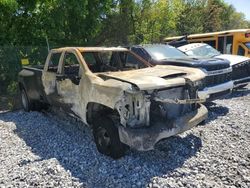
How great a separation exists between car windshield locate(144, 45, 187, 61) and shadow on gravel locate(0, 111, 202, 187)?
3030 mm

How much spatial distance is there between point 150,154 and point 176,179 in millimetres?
987

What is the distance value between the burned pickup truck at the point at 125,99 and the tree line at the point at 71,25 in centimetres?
652

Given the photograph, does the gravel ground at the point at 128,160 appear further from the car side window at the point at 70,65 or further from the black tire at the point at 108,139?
the car side window at the point at 70,65

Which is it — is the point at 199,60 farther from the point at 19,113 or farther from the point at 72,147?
the point at 19,113

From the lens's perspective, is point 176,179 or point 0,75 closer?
point 176,179

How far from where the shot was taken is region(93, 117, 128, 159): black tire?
5102 mm

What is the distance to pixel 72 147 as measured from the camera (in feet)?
19.3

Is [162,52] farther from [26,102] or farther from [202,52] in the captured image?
[26,102]

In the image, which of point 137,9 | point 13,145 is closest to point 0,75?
point 13,145

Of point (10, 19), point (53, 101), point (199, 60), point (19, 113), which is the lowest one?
point (19, 113)

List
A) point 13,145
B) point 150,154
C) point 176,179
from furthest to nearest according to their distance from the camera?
point 13,145, point 150,154, point 176,179

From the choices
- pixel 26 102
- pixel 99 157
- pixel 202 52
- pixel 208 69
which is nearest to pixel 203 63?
pixel 208 69

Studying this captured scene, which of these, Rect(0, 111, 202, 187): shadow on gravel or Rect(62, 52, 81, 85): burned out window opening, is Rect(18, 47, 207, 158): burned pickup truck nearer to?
Rect(62, 52, 81, 85): burned out window opening

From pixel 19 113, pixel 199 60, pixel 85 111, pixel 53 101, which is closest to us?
pixel 85 111
